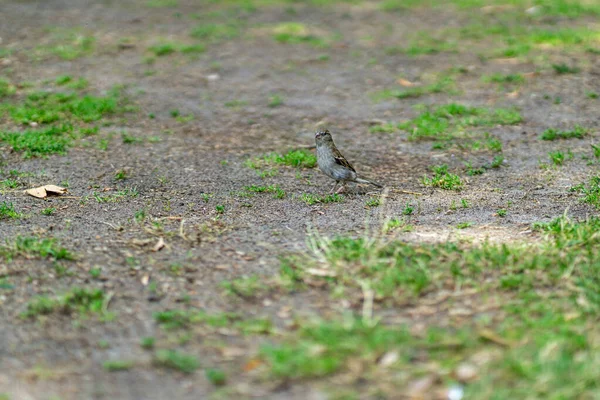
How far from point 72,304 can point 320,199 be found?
266 cm

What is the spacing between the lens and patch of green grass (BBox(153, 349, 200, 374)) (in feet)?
12.9

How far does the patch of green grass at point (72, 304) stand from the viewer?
447 cm

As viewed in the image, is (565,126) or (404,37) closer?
(565,126)

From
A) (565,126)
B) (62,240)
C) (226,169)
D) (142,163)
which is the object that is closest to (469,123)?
(565,126)

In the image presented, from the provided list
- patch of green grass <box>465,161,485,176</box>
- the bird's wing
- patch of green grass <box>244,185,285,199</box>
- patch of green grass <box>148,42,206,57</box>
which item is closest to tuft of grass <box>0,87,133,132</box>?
patch of green grass <box>148,42,206,57</box>

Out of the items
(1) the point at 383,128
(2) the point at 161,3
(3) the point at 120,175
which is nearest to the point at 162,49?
(2) the point at 161,3

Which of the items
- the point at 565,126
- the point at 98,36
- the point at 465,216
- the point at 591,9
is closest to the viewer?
the point at 465,216

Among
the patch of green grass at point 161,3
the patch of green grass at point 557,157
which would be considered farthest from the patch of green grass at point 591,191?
the patch of green grass at point 161,3

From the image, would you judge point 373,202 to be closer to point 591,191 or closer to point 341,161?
point 341,161

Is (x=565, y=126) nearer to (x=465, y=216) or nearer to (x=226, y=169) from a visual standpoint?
(x=465, y=216)

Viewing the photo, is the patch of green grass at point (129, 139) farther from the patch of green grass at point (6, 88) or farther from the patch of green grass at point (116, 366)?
the patch of green grass at point (116, 366)

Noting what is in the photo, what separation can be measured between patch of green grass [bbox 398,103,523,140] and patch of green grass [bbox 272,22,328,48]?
3372 mm

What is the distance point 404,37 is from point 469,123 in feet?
13.8

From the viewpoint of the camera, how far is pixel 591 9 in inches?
561
